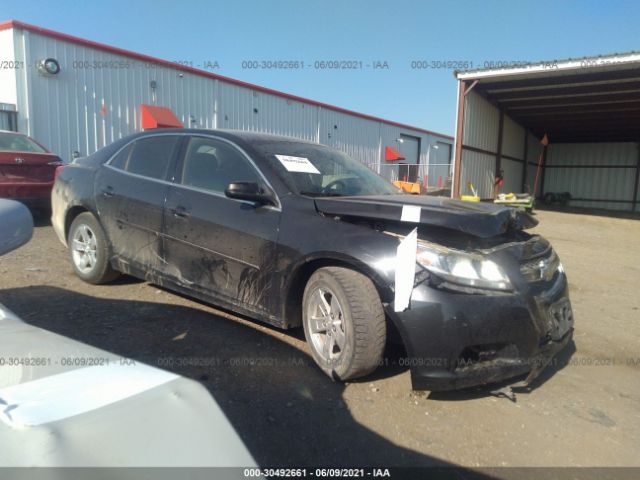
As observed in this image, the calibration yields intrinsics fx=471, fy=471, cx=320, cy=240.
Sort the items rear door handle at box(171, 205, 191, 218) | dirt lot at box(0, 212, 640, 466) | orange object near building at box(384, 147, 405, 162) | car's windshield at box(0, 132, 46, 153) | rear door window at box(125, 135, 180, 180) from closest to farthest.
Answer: dirt lot at box(0, 212, 640, 466) < rear door handle at box(171, 205, 191, 218) < rear door window at box(125, 135, 180, 180) < car's windshield at box(0, 132, 46, 153) < orange object near building at box(384, 147, 405, 162)

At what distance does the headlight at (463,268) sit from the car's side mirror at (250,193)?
1.17m

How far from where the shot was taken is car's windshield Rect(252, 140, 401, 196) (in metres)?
3.44

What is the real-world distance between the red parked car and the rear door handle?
480 cm

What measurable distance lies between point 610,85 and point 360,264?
1531cm

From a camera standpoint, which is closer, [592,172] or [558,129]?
[558,129]

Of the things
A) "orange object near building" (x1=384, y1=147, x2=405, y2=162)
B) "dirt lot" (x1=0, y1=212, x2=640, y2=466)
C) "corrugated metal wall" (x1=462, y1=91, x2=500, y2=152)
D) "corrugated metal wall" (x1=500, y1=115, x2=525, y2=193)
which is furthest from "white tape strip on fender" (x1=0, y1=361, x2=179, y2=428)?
"orange object near building" (x1=384, y1=147, x2=405, y2=162)

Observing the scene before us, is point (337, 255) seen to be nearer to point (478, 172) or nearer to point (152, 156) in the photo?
point (152, 156)

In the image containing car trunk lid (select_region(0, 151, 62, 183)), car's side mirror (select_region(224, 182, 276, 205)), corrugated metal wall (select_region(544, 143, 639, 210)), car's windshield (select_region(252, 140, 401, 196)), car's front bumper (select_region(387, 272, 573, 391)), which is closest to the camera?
car's front bumper (select_region(387, 272, 573, 391))

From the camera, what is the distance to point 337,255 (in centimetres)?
287

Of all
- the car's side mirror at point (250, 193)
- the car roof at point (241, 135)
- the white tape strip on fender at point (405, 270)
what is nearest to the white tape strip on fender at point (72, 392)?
the white tape strip on fender at point (405, 270)

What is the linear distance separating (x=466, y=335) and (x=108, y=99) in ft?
46.1

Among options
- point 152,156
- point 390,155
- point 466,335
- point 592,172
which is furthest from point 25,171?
point 592,172

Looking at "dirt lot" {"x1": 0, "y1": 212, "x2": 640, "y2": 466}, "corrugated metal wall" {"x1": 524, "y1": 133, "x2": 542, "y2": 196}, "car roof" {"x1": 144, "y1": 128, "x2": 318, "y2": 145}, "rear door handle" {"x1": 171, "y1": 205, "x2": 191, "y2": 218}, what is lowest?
"dirt lot" {"x1": 0, "y1": 212, "x2": 640, "y2": 466}

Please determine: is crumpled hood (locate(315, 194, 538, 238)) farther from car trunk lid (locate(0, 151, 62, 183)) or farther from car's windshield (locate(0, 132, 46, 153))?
car's windshield (locate(0, 132, 46, 153))
